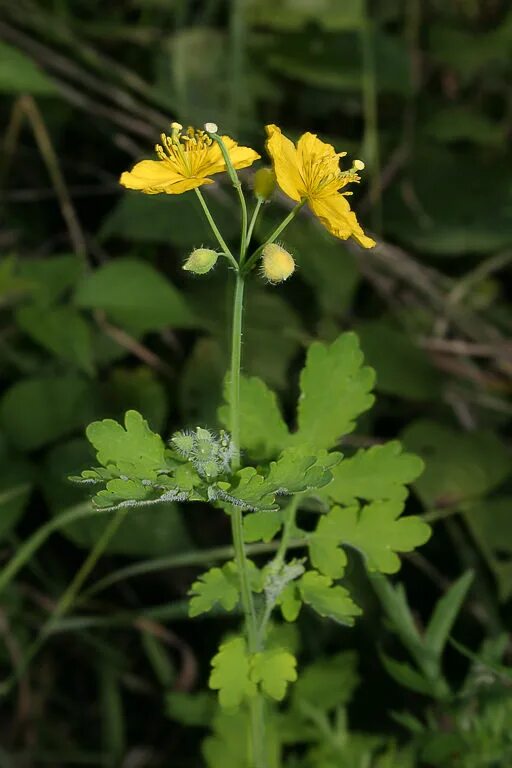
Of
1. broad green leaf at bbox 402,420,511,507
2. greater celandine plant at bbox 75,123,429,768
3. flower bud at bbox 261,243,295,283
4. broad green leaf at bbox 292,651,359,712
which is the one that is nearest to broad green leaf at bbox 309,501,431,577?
greater celandine plant at bbox 75,123,429,768

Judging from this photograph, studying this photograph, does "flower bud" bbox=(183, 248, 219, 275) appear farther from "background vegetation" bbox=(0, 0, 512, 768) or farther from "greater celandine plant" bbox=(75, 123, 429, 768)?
"background vegetation" bbox=(0, 0, 512, 768)

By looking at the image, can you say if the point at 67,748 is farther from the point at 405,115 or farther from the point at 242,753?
the point at 405,115

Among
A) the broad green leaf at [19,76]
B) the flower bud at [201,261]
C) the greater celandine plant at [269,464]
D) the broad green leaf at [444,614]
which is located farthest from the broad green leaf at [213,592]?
the broad green leaf at [19,76]

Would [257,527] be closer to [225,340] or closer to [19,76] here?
[225,340]

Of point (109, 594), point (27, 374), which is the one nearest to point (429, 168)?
point (27, 374)

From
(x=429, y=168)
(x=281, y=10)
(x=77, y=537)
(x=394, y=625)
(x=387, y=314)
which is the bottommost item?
(x=394, y=625)

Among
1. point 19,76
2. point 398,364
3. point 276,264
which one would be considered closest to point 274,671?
point 276,264
